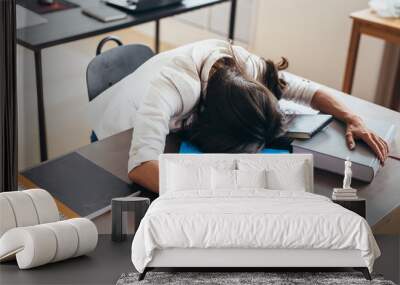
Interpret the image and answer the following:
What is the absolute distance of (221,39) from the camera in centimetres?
445

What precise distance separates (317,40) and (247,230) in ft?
4.79

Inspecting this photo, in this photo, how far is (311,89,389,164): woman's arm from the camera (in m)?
4.35

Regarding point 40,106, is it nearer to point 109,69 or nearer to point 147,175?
point 109,69

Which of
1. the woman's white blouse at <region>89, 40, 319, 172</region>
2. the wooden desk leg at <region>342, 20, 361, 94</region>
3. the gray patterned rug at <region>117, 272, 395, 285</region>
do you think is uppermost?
the wooden desk leg at <region>342, 20, 361, 94</region>

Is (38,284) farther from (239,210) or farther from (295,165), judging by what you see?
(295,165)

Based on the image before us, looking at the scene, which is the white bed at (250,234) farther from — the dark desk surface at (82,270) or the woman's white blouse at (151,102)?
the woman's white blouse at (151,102)

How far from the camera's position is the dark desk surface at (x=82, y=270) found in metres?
3.68

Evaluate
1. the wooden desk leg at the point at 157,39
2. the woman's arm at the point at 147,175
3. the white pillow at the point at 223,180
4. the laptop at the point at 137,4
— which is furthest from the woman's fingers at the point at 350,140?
the laptop at the point at 137,4

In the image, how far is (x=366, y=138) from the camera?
4367mm

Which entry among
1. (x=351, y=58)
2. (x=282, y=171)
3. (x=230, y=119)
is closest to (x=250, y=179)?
(x=282, y=171)

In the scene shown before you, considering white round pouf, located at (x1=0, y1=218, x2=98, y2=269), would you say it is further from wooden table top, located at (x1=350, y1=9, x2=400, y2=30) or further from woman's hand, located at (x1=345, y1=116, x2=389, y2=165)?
wooden table top, located at (x1=350, y1=9, x2=400, y2=30)

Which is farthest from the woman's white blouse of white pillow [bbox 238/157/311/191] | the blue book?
white pillow [bbox 238/157/311/191]

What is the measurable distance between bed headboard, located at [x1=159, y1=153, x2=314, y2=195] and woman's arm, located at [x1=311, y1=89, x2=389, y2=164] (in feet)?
1.20

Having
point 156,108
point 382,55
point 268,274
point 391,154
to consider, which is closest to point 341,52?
point 382,55
